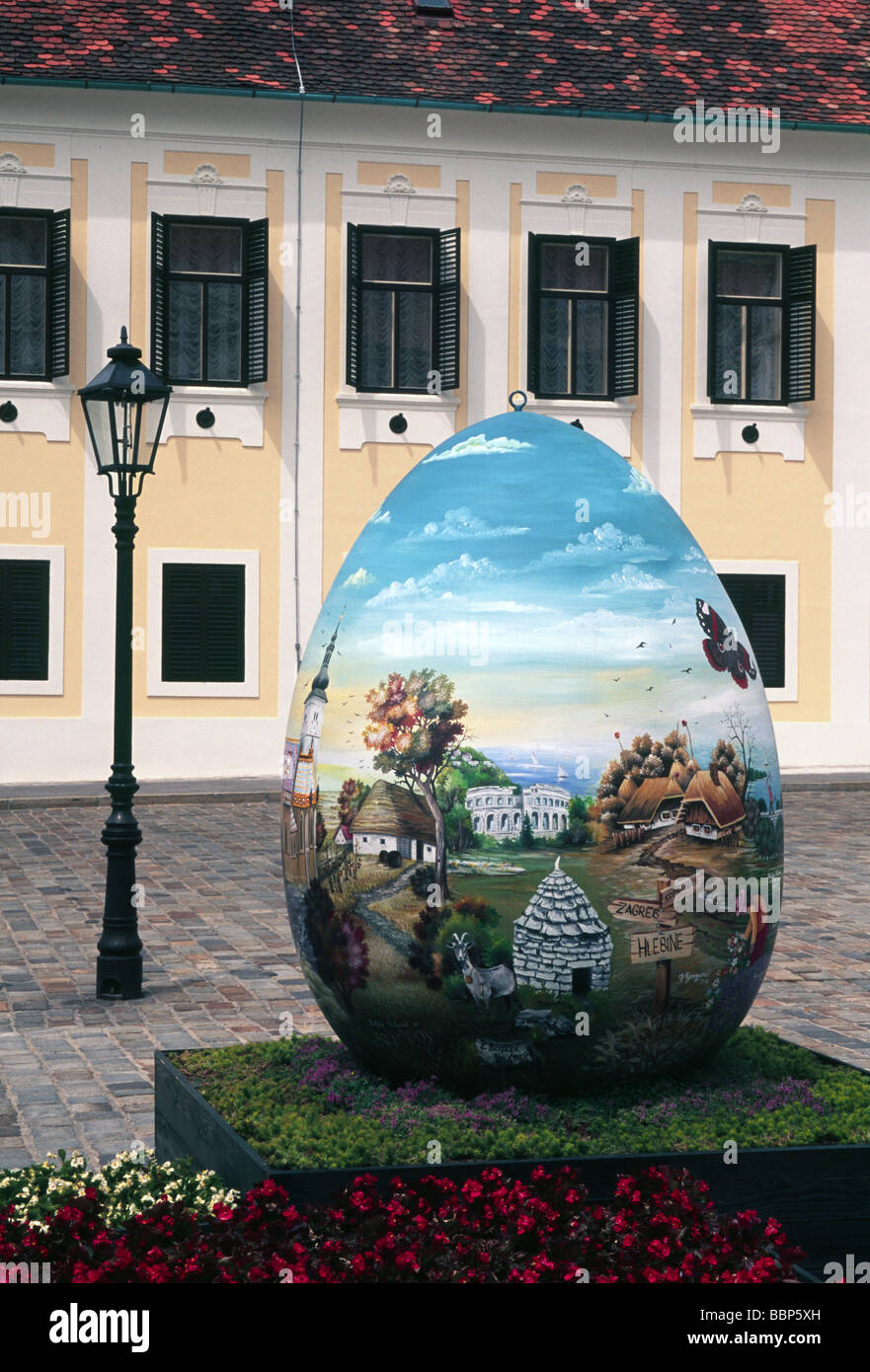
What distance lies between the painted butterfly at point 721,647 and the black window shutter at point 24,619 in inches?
733

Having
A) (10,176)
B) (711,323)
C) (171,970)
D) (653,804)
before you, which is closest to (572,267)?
(711,323)

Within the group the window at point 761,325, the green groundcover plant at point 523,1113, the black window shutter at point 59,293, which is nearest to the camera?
the green groundcover plant at point 523,1113

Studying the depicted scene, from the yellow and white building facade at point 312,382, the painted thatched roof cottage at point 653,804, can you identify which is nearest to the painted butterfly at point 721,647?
the painted thatched roof cottage at point 653,804

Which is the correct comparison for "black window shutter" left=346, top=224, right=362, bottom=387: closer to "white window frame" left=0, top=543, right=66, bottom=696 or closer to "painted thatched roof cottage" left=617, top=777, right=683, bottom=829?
"white window frame" left=0, top=543, right=66, bottom=696

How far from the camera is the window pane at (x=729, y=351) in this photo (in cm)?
2514

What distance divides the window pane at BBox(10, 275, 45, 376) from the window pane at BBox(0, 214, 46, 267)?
0.73 feet

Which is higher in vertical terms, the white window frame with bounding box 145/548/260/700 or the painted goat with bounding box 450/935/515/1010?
the white window frame with bounding box 145/548/260/700

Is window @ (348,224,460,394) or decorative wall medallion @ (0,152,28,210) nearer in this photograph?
decorative wall medallion @ (0,152,28,210)

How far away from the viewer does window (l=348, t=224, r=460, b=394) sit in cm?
2394

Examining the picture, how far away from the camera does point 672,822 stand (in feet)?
16.3

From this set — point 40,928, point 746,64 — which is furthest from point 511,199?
point 40,928

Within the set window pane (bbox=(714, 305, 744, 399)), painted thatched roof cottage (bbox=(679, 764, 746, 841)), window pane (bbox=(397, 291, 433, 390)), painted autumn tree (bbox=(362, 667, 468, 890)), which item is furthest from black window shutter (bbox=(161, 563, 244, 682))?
painted thatched roof cottage (bbox=(679, 764, 746, 841))

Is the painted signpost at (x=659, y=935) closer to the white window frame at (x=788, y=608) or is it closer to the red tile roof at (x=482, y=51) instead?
the red tile roof at (x=482, y=51)
